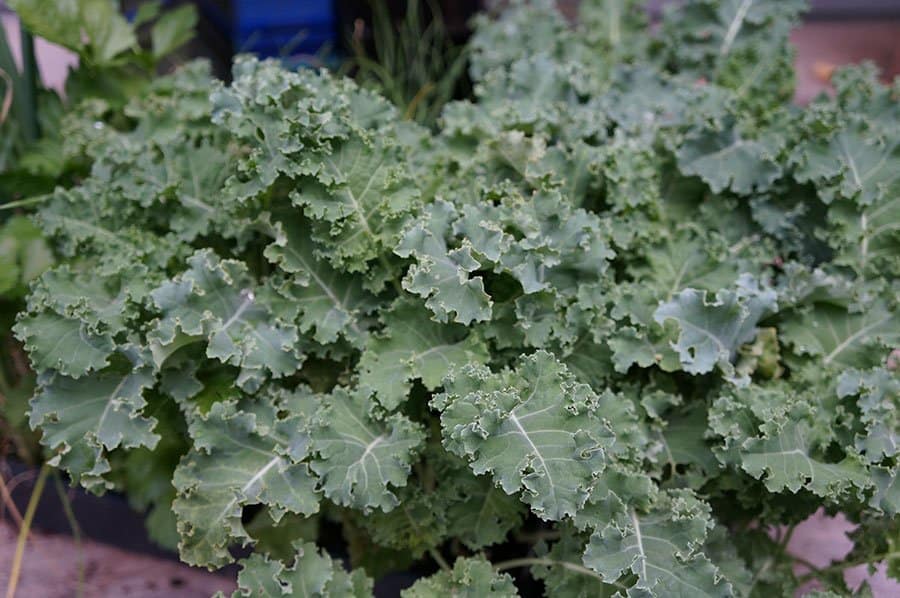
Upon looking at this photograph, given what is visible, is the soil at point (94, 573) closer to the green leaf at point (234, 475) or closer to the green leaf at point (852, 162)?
the green leaf at point (234, 475)

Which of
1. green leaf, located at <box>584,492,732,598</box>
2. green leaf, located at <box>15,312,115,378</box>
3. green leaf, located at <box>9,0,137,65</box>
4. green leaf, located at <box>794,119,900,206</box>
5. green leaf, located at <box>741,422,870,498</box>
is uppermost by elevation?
green leaf, located at <box>9,0,137,65</box>

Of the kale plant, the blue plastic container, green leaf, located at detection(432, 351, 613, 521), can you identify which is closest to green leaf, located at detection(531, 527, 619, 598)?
the kale plant

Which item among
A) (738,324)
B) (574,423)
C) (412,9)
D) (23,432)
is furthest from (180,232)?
(412,9)

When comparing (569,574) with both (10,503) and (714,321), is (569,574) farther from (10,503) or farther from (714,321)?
(10,503)

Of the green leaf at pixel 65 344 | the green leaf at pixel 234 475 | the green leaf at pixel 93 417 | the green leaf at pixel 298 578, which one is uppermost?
the green leaf at pixel 65 344

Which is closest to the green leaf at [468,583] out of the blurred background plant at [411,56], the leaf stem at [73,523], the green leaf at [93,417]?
the green leaf at [93,417]

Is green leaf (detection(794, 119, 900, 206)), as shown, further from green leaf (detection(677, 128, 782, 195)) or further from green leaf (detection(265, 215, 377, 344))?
green leaf (detection(265, 215, 377, 344))
